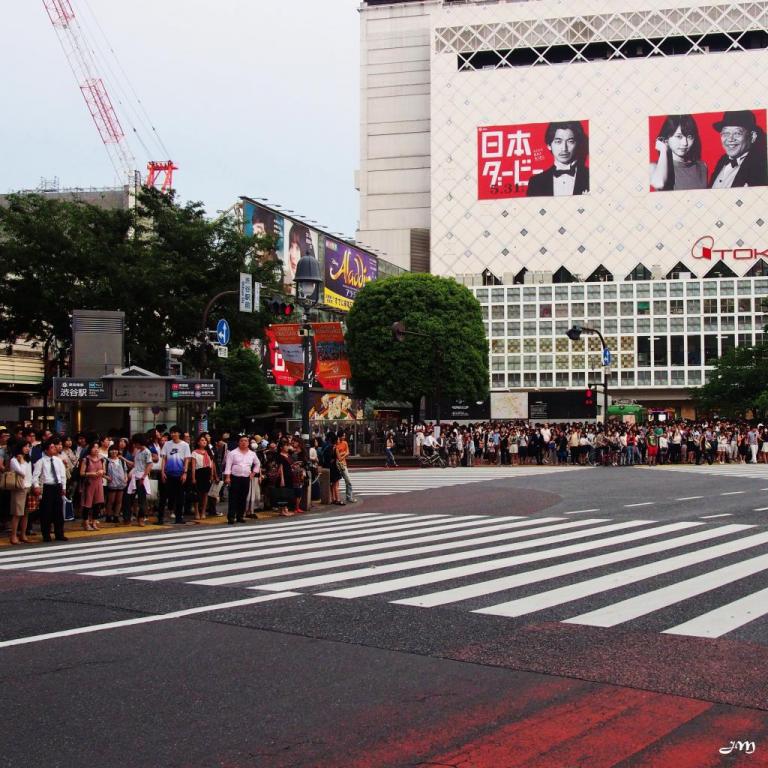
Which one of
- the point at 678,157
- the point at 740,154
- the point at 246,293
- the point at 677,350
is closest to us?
the point at 246,293

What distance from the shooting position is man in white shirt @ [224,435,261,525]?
16.8 meters

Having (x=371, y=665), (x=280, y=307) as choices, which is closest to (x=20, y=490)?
(x=280, y=307)

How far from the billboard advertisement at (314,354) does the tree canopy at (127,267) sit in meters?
2.51

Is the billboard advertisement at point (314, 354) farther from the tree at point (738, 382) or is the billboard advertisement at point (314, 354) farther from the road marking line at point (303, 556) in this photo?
the tree at point (738, 382)

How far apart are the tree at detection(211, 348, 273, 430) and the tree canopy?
85.6 feet

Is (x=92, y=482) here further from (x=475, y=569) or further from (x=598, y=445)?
(x=598, y=445)

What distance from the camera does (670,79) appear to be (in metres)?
91.5

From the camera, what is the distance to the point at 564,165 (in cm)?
9212

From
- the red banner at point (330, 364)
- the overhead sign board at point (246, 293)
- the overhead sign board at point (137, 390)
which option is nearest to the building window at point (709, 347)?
the red banner at point (330, 364)

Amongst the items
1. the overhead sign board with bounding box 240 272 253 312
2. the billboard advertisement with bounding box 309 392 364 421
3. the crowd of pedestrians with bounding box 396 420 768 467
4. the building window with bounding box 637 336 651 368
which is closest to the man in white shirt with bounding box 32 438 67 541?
the overhead sign board with bounding box 240 272 253 312

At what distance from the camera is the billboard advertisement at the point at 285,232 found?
5406cm

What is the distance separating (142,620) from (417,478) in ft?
77.0

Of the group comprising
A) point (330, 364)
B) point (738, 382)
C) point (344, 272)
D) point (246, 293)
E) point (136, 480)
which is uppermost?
point (344, 272)

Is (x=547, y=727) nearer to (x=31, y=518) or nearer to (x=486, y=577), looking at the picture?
(x=486, y=577)
